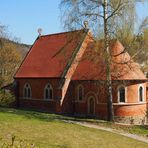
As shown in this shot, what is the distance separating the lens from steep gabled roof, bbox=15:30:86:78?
39625 mm

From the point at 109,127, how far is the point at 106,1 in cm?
1066

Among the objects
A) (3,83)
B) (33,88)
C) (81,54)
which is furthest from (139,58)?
(3,83)

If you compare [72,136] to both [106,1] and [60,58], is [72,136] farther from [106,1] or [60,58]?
[60,58]

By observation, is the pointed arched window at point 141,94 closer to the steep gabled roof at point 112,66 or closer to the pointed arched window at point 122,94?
the steep gabled roof at point 112,66

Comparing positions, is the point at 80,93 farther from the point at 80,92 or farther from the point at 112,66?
the point at 112,66

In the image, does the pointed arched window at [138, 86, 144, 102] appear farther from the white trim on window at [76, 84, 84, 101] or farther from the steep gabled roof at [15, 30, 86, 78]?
the steep gabled roof at [15, 30, 86, 78]

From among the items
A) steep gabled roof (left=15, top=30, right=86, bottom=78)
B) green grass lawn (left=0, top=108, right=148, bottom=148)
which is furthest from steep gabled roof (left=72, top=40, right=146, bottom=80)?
green grass lawn (left=0, top=108, right=148, bottom=148)

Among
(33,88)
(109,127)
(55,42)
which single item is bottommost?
(109,127)

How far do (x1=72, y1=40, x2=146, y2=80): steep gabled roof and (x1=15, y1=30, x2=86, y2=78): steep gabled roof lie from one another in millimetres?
2139

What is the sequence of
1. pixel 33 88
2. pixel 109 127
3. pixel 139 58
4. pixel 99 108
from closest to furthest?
pixel 109 127, pixel 139 58, pixel 99 108, pixel 33 88

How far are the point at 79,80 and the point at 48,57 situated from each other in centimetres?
660

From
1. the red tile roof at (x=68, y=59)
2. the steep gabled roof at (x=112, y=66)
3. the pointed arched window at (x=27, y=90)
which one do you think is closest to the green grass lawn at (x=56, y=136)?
the steep gabled roof at (x=112, y=66)

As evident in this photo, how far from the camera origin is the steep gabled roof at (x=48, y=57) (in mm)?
39625

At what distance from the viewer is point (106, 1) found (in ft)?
101
